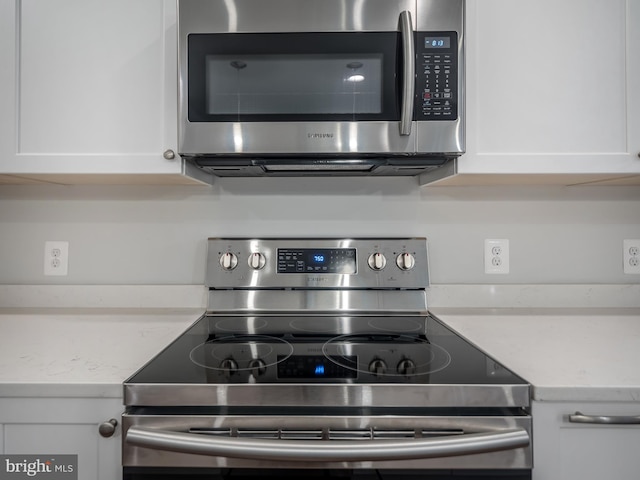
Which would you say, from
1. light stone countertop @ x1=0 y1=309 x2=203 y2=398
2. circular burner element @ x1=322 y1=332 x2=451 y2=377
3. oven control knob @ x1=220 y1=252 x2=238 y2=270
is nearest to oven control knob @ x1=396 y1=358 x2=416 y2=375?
circular burner element @ x1=322 y1=332 x2=451 y2=377

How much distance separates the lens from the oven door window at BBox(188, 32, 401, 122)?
39.8 inches

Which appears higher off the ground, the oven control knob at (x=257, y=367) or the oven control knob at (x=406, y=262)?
the oven control knob at (x=406, y=262)

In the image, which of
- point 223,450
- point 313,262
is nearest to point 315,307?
point 313,262

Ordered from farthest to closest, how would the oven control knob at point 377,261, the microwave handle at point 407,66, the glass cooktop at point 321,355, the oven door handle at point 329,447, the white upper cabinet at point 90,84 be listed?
1. the oven control knob at point 377,261
2. the white upper cabinet at point 90,84
3. the microwave handle at point 407,66
4. the glass cooktop at point 321,355
5. the oven door handle at point 329,447

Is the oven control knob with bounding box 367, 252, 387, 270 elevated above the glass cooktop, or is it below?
above

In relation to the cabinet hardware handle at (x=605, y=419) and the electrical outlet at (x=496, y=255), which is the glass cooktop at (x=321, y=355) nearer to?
the cabinet hardware handle at (x=605, y=419)

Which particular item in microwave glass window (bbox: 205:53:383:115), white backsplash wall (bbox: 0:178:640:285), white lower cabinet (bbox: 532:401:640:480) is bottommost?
white lower cabinet (bbox: 532:401:640:480)

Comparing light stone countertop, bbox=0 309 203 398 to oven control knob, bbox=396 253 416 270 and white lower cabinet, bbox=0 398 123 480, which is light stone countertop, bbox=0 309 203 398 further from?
oven control knob, bbox=396 253 416 270

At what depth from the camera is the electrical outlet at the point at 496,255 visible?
1.39 meters

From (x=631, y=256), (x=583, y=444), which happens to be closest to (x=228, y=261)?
(x=583, y=444)

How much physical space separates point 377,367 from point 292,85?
0.71 m

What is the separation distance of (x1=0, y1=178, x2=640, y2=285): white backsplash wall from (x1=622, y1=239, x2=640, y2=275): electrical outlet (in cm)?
3

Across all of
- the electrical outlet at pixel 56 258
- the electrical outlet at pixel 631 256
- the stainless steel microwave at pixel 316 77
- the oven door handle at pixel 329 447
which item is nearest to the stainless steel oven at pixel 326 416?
the oven door handle at pixel 329 447

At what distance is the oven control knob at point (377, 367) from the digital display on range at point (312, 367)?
4cm
